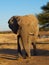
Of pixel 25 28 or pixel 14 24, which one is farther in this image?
pixel 14 24

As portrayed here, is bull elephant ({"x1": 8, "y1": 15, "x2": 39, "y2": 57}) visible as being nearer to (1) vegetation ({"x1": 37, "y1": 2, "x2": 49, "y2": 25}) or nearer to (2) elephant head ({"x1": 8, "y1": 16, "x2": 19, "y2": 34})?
(2) elephant head ({"x1": 8, "y1": 16, "x2": 19, "y2": 34})

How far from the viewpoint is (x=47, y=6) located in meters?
20.7

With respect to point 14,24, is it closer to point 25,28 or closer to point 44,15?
point 25,28

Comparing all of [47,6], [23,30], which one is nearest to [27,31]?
[23,30]

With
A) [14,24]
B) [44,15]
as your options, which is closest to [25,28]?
[14,24]

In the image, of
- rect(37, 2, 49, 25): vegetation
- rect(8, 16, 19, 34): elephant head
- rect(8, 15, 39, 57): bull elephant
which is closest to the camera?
rect(8, 15, 39, 57): bull elephant

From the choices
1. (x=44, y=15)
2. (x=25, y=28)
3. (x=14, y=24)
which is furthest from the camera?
(x=44, y=15)

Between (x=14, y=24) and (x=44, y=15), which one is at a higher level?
(x=14, y=24)

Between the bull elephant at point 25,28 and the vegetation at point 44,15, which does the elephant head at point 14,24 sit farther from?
the vegetation at point 44,15

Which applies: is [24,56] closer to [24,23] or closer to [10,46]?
[24,23]

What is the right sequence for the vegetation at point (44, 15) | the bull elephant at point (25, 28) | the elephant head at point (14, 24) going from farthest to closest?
the vegetation at point (44, 15), the elephant head at point (14, 24), the bull elephant at point (25, 28)

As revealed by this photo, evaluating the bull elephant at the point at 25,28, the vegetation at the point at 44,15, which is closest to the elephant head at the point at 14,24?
the bull elephant at the point at 25,28

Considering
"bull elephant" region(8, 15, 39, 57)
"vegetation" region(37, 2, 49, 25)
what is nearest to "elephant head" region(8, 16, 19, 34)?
"bull elephant" region(8, 15, 39, 57)

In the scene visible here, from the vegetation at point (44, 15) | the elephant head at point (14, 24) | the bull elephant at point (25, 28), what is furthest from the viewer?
the vegetation at point (44, 15)
